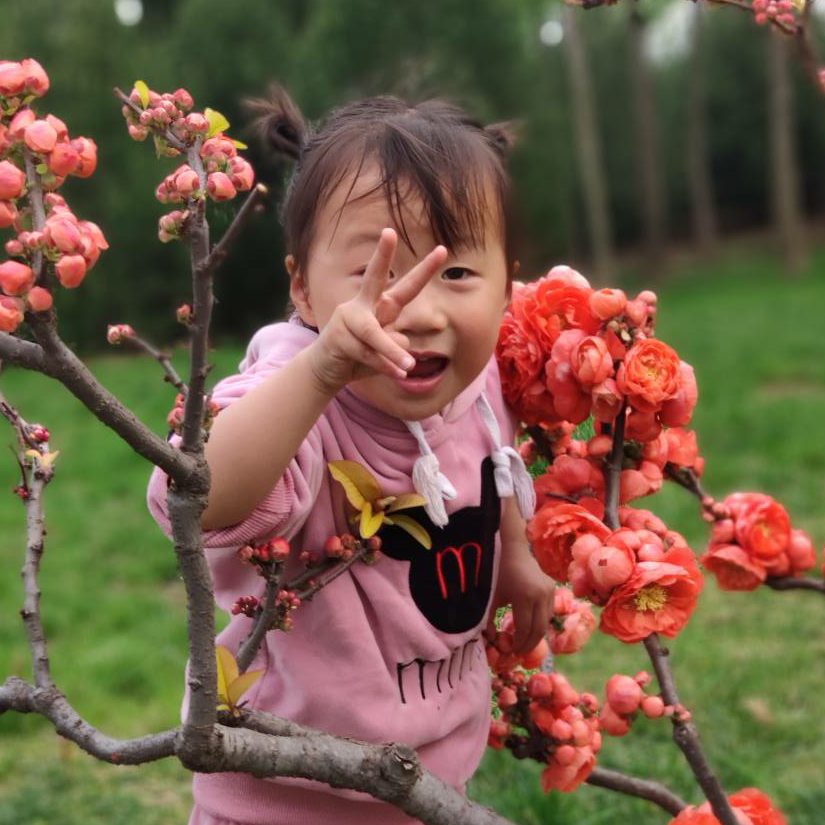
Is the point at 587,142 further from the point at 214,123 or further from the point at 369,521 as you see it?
the point at 214,123

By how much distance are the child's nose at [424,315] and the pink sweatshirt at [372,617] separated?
0.57 ft

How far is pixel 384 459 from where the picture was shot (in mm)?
1556

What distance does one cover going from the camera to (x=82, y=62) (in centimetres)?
1345

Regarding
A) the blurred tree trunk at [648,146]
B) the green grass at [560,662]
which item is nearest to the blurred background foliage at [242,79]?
the blurred tree trunk at [648,146]

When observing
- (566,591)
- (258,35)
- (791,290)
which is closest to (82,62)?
(258,35)

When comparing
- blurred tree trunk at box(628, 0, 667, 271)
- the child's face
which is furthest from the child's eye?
blurred tree trunk at box(628, 0, 667, 271)

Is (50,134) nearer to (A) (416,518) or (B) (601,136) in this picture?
(A) (416,518)

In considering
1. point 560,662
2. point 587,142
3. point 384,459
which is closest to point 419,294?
point 384,459

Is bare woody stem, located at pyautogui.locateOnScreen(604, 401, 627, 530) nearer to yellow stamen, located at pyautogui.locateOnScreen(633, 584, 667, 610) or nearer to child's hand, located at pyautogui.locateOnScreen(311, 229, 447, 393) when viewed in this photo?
yellow stamen, located at pyautogui.locateOnScreen(633, 584, 667, 610)

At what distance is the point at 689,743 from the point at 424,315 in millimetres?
614

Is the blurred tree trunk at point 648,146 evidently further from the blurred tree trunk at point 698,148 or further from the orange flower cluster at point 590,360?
the orange flower cluster at point 590,360

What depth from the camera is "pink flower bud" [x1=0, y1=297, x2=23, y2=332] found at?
0.93 m

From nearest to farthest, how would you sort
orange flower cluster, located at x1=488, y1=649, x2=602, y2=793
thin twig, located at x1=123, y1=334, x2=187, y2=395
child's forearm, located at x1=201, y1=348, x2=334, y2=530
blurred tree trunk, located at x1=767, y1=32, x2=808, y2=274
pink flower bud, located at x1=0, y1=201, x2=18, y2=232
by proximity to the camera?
1. pink flower bud, located at x1=0, y1=201, x2=18, y2=232
2. thin twig, located at x1=123, y1=334, x2=187, y2=395
3. child's forearm, located at x1=201, y1=348, x2=334, y2=530
4. orange flower cluster, located at x1=488, y1=649, x2=602, y2=793
5. blurred tree trunk, located at x1=767, y1=32, x2=808, y2=274

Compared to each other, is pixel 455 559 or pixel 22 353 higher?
pixel 22 353
